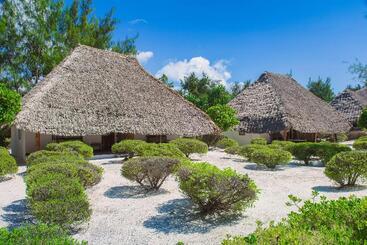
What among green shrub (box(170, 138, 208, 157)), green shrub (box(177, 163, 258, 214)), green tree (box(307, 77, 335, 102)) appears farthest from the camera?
green tree (box(307, 77, 335, 102))

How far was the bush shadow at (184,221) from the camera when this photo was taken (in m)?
6.39

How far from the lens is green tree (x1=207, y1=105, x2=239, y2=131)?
2455cm

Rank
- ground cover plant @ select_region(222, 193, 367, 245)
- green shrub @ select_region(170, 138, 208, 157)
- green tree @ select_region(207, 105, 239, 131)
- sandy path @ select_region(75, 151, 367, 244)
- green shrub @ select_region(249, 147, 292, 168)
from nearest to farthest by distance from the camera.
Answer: ground cover plant @ select_region(222, 193, 367, 245), sandy path @ select_region(75, 151, 367, 244), green shrub @ select_region(249, 147, 292, 168), green shrub @ select_region(170, 138, 208, 157), green tree @ select_region(207, 105, 239, 131)

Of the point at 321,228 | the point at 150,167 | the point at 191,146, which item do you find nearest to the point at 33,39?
the point at 191,146

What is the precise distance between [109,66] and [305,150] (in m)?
12.1

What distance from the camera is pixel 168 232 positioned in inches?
245

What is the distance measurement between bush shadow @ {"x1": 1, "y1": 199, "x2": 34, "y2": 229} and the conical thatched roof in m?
7.88

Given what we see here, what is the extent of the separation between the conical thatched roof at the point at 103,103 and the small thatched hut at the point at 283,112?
6400 millimetres

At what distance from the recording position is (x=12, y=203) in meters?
8.18

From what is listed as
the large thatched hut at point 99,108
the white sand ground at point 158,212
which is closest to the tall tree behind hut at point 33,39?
the large thatched hut at point 99,108

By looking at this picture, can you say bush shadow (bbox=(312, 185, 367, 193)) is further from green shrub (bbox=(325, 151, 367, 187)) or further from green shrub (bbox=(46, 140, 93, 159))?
green shrub (bbox=(46, 140, 93, 159))

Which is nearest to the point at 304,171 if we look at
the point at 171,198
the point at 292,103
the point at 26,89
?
the point at 171,198

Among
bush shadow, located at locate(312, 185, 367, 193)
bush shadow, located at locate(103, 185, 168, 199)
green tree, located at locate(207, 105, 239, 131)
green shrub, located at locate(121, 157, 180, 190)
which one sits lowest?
bush shadow, located at locate(103, 185, 168, 199)

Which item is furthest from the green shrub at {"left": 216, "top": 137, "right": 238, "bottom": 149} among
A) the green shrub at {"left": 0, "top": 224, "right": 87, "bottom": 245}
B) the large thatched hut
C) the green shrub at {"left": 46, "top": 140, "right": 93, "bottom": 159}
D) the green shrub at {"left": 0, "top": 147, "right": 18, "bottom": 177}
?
the green shrub at {"left": 0, "top": 224, "right": 87, "bottom": 245}
